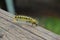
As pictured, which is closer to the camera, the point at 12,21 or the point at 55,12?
the point at 12,21

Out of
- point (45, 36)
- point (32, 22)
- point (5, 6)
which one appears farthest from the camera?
point (5, 6)

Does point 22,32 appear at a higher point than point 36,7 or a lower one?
higher

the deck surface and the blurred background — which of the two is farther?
the blurred background

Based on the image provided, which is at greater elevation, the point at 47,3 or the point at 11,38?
the point at 11,38

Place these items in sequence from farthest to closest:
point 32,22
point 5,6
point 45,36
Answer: point 5,6 < point 32,22 < point 45,36

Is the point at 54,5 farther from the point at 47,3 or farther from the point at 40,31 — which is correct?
the point at 40,31

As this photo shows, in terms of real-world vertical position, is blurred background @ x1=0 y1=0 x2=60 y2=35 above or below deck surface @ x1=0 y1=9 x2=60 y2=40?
below

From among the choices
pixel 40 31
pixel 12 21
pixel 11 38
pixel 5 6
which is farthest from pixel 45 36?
pixel 5 6

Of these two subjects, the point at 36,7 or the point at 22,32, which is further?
the point at 36,7
